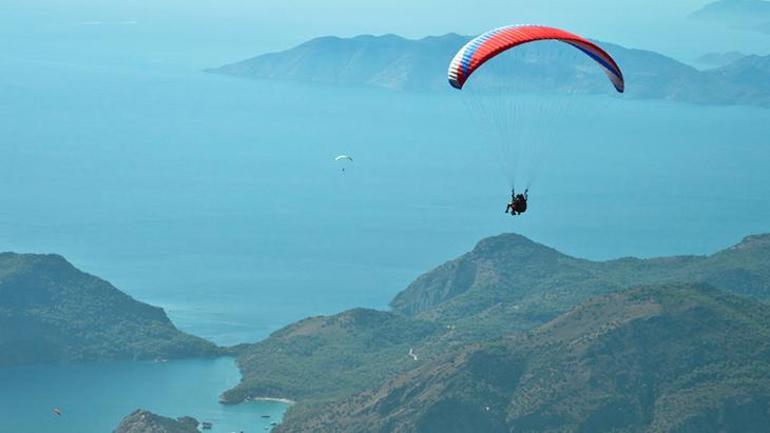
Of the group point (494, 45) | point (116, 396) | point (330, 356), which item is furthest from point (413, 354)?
point (494, 45)

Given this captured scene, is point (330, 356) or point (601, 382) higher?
point (601, 382)

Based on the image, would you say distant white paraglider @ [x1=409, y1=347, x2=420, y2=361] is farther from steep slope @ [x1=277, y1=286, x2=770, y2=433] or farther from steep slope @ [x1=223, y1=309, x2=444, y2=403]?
steep slope @ [x1=277, y1=286, x2=770, y2=433]

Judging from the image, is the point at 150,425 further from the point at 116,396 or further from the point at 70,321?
the point at 70,321

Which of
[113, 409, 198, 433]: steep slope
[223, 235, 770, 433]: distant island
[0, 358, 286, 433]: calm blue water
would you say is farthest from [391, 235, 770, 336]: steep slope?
[113, 409, 198, 433]: steep slope

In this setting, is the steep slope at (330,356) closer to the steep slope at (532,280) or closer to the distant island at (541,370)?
the distant island at (541,370)

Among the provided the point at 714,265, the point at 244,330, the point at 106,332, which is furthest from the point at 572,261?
the point at 106,332

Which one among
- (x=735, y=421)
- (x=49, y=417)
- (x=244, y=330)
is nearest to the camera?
(x=735, y=421)

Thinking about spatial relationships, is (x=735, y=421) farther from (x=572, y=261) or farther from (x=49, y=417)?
(x=572, y=261)
